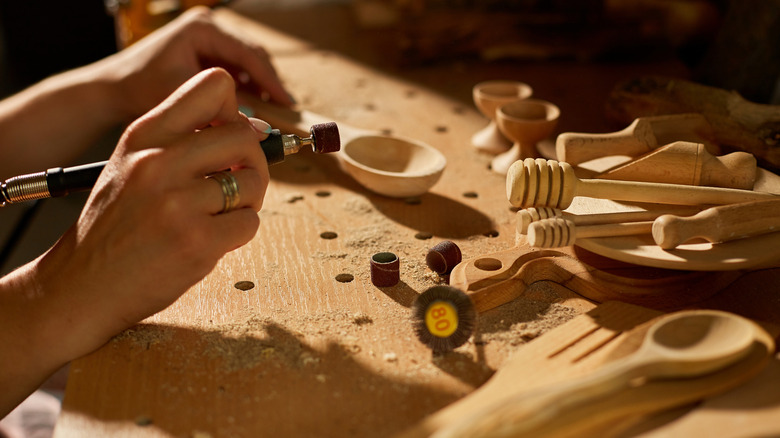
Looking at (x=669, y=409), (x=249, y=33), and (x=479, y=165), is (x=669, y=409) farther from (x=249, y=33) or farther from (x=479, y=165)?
(x=249, y=33)

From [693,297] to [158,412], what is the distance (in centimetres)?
62

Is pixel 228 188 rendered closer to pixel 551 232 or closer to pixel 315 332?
pixel 315 332

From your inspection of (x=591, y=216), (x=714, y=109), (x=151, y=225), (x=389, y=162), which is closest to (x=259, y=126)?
(x=151, y=225)

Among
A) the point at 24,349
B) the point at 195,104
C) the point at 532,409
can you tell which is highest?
the point at 195,104

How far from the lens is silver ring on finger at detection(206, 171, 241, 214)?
2.43 ft

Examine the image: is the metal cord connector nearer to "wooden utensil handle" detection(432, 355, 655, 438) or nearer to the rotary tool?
the rotary tool

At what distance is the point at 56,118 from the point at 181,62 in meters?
0.26

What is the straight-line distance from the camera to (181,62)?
4.10 feet

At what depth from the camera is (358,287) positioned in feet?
2.74

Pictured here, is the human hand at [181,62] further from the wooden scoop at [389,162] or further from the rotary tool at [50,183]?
the rotary tool at [50,183]

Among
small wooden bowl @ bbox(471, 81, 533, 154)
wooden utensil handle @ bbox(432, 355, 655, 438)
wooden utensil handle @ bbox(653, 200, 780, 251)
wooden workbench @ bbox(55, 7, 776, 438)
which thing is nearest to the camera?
wooden utensil handle @ bbox(432, 355, 655, 438)

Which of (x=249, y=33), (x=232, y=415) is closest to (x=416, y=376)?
(x=232, y=415)

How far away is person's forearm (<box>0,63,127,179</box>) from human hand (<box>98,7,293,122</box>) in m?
0.03

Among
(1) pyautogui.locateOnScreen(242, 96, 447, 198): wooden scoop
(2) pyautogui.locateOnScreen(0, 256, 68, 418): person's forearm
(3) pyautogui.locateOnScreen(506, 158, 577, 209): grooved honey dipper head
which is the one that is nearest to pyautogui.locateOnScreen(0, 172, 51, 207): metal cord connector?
(2) pyautogui.locateOnScreen(0, 256, 68, 418): person's forearm
